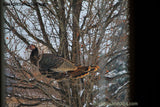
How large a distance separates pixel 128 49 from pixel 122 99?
0.18 meters

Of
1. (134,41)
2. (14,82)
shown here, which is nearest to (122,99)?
(134,41)

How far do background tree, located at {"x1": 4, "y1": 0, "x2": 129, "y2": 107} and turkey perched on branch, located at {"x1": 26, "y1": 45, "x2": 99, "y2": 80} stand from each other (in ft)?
0.06

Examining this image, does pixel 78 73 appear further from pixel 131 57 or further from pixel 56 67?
pixel 131 57

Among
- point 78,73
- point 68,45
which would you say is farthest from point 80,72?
A: point 68,45

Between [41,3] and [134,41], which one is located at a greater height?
[41,3]

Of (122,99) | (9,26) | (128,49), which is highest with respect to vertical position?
(9,26)

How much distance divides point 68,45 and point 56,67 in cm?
9

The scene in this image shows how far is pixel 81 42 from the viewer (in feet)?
2.17

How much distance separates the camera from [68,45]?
2.17ft

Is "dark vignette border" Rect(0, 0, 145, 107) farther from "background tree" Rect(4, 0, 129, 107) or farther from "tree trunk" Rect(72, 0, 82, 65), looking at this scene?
"tree trunk" Rect(72, 0, 82, 65)

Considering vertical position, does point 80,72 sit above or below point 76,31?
below

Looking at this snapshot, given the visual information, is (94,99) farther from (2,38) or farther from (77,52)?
(2,38)

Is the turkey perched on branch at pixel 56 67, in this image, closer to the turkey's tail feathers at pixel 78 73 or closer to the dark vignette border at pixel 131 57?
the turkey's tail feathers at pixel 78 73

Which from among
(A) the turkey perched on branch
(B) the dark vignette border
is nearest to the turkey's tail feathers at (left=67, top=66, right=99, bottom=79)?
(A) the turkey perched on branch
